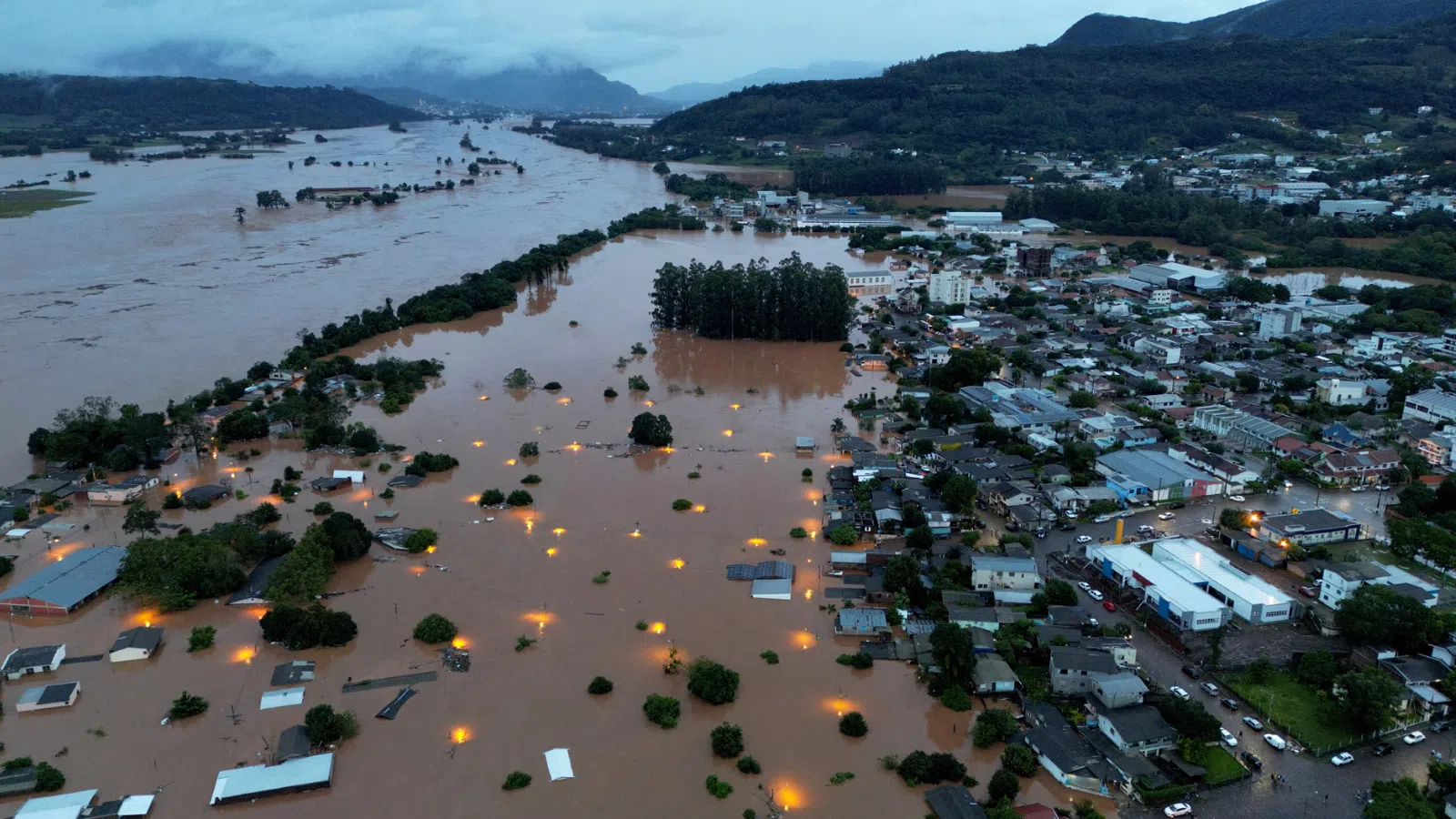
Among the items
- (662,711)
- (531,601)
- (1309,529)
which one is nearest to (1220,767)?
(662,711)

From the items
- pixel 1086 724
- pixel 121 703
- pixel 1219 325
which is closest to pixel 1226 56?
pixel 1219 325

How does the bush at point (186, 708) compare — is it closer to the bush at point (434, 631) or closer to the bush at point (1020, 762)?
the bush at point (434, 631)

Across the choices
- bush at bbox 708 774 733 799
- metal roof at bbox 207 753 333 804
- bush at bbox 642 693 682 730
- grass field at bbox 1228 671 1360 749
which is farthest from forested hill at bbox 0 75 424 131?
grass field at bbox 1228 671 1360 749

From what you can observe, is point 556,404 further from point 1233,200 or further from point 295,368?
point 1233,200

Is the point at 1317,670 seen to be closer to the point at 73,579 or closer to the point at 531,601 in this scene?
the point at 531,601

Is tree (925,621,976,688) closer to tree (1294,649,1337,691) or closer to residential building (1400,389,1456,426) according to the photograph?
tree (1294,649,1337,691)
